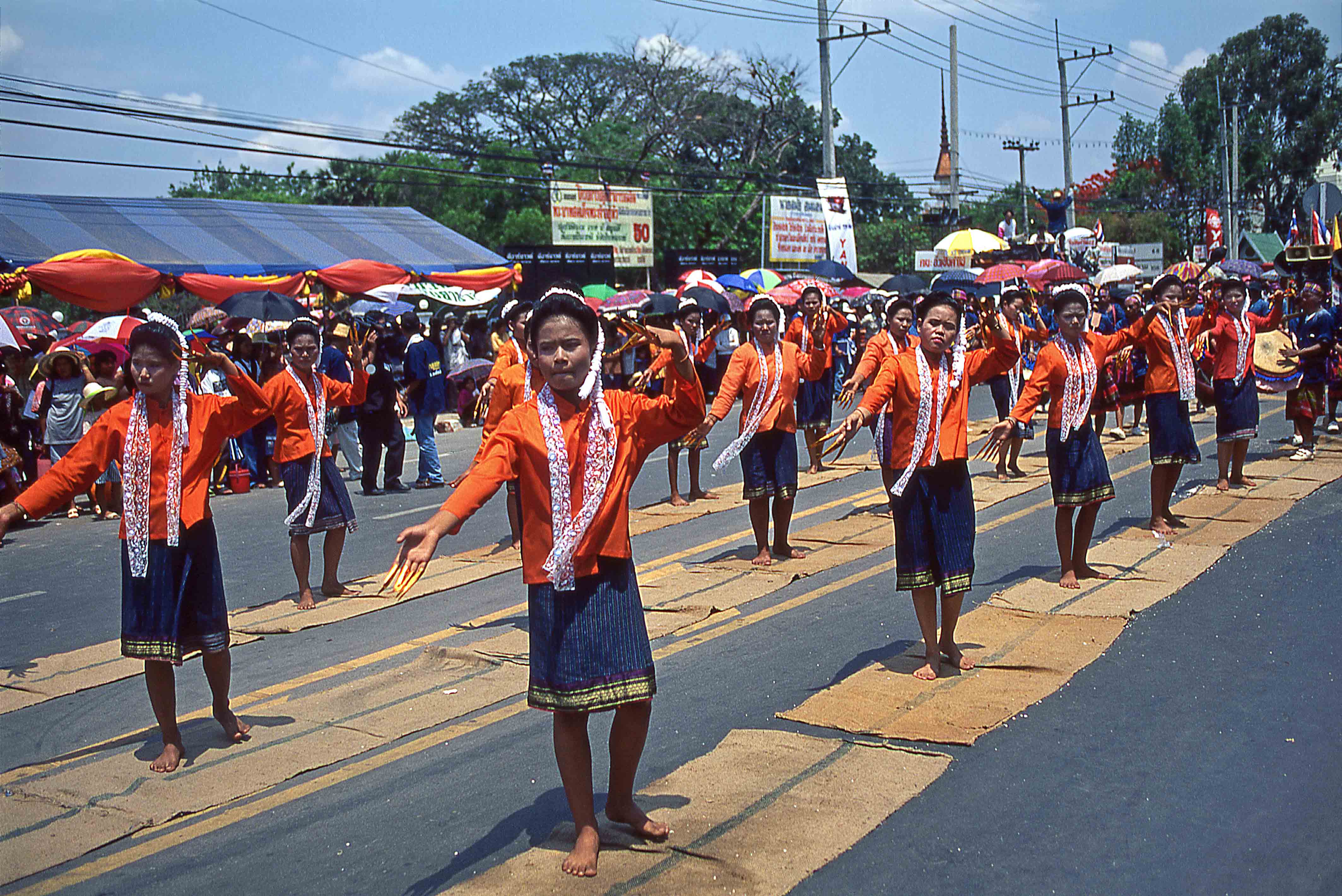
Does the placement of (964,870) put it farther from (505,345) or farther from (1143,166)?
(1143,166)

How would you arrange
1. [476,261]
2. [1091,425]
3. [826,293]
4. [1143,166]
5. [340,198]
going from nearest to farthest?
[1091,425], [826,293], [476,261], [340,198], [1143,166]

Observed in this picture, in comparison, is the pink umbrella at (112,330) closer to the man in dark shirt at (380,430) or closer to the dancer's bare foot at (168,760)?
the man in dark shirt at (380,430)

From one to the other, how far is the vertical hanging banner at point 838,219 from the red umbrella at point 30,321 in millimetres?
21478

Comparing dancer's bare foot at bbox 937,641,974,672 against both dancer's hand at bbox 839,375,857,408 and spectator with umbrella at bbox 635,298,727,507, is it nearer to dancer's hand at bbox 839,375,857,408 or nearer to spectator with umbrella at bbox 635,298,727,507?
dancer's hand at bbox 839,375,857,408

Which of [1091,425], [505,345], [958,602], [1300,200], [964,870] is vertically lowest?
[964,870]

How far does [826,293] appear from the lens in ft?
79.0

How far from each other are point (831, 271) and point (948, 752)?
22956mm

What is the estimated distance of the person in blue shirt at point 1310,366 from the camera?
14.5 m

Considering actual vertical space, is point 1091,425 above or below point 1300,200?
below

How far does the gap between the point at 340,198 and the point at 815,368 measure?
52.1 metres

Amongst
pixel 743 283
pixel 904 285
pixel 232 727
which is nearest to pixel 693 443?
pixel 232 727

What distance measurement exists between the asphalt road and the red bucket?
6.32 m

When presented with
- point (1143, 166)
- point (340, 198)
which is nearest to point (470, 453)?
point (340, 198)

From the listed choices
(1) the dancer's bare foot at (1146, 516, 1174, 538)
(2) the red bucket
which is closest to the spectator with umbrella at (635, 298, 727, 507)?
(1) the dancer's bare foot at (1146, 516, 1174, 538)
